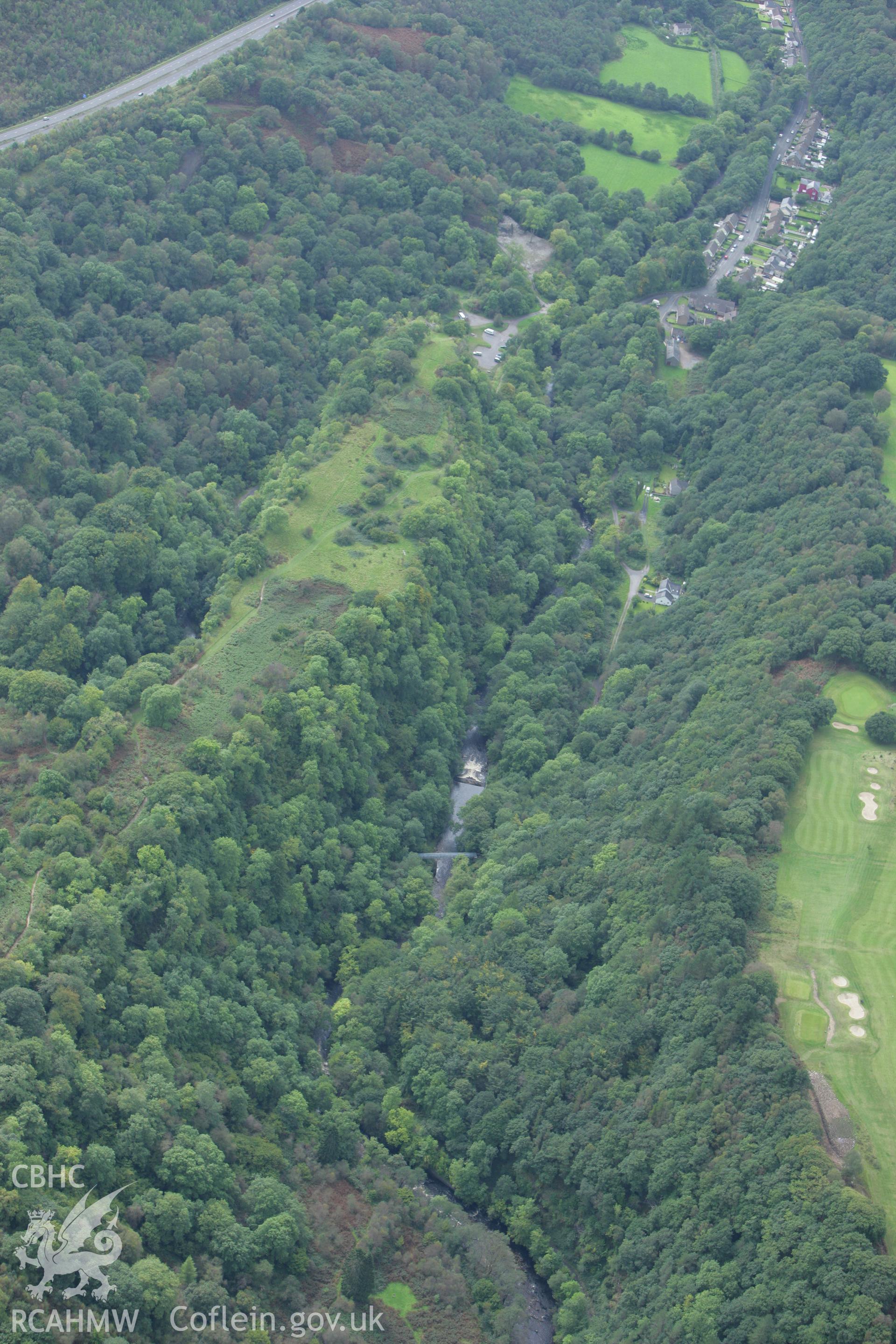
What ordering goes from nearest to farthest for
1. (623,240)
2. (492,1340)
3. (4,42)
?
(492,1340), (4,42), (623,240)

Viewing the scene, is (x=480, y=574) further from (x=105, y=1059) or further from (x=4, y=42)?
(x=4, y=42)

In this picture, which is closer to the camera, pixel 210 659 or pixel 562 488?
pixel 210 659

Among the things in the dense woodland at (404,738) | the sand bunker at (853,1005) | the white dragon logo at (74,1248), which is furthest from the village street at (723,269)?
the white dragon logo at (74,1248)

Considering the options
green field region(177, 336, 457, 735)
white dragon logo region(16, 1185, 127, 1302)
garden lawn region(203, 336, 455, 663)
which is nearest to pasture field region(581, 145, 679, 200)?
green field region(177, 336, 457, 735)

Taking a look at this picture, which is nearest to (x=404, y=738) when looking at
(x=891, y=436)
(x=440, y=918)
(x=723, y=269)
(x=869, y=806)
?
(x=440, y=918)

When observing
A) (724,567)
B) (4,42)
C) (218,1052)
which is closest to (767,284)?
(724,567)

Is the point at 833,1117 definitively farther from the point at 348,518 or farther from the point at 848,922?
the point at 348,518

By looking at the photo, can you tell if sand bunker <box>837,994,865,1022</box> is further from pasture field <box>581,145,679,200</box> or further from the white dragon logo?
pasture field <box>581,145,679,200</box>
